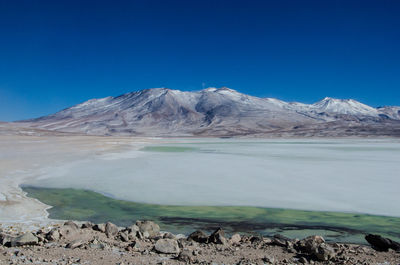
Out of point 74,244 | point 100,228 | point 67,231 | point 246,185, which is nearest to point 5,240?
point 67,231

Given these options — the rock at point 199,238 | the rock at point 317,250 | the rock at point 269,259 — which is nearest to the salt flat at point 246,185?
the rock at point 199,238

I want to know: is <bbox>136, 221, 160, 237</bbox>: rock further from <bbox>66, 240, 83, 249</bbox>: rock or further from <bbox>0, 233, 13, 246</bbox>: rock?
<bbox>0, 233, 13, 246</bbox>: rock

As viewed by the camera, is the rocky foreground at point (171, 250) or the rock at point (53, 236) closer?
the rocky foreground at point (171, 250)

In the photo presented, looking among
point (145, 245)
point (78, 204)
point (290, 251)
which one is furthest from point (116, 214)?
point (290, 251)

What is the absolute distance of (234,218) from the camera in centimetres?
938

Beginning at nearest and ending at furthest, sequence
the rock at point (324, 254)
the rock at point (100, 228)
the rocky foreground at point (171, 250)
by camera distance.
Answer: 1. the rocky foreground at point (171, 250)
2. the rock at point (324, 254)
3. the rock at point (100, 228)

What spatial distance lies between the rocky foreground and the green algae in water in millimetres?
1686

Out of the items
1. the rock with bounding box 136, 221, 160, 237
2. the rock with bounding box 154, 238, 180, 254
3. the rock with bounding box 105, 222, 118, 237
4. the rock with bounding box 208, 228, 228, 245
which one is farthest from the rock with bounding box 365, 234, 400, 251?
the rock with bounding box 105, 222, 118, 237

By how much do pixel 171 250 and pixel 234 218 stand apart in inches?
158

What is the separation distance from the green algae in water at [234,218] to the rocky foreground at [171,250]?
1686 mm

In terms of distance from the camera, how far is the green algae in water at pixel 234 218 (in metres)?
8.25

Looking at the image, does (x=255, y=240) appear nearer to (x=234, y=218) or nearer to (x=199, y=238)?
(x=199, y=238)

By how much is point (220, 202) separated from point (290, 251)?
5373 mm

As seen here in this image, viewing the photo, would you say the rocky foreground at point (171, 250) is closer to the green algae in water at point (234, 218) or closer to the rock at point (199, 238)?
the rock at point (199, 238)
